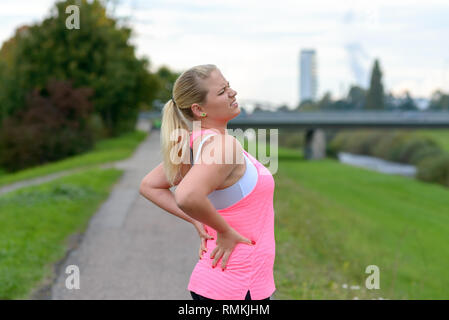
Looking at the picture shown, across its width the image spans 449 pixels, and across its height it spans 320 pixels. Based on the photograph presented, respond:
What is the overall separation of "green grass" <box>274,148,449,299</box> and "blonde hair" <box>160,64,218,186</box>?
3.55 metres

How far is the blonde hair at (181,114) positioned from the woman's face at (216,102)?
0.8 inches

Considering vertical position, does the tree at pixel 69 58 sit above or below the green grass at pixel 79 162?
above

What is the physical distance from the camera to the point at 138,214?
439 inches

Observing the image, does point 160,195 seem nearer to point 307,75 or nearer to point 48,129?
point 48,129

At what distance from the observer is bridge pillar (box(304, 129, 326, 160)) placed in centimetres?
4991

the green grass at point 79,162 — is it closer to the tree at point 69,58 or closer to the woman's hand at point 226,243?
the tree at point 69,58

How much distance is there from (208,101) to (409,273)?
8.72 meters

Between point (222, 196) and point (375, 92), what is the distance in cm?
11112

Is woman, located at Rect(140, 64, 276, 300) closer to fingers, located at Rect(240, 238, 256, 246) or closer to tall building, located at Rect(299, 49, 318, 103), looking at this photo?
fingers, located at Rect(240, 238, 256, 246)

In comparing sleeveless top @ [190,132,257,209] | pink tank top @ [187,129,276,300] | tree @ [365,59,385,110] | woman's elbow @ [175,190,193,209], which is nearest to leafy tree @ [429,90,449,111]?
tree @ [365,59,385,110]

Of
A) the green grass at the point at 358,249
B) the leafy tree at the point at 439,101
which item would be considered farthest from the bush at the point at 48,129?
the leafy tree at the point at 439,101

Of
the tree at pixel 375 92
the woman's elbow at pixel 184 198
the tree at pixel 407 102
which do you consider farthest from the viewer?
the tree at pixel 407 102

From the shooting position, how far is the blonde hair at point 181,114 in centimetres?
249

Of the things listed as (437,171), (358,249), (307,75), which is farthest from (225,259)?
(307,75)
